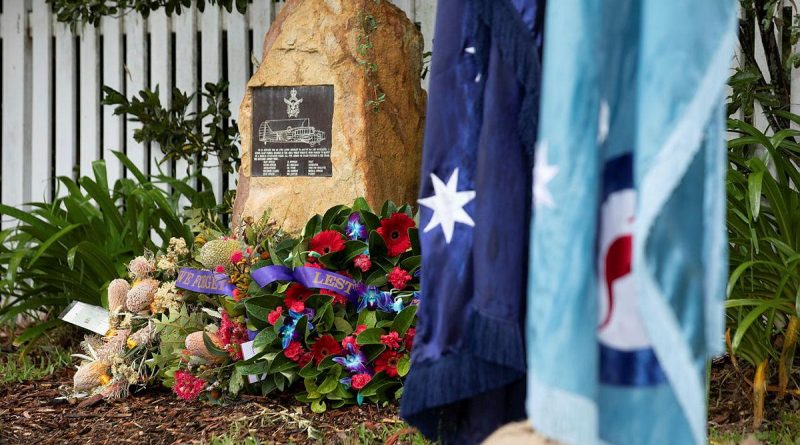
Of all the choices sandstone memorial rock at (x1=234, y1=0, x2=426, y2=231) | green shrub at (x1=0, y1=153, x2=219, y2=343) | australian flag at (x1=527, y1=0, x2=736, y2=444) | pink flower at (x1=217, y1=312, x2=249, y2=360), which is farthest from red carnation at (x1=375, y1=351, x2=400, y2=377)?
australian flag at (x1=527, y1=0, x2=736, y2=444)

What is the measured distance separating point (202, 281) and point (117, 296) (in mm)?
539

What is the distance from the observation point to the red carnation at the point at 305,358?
2.98 meters

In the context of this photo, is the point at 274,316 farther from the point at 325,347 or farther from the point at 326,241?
the point at 326,241

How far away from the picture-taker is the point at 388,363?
2.93m

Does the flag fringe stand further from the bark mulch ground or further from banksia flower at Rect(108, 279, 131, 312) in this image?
banksia flower at Rect(108, 279, 131, 312)

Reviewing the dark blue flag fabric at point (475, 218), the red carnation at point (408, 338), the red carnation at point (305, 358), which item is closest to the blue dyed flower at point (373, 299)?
the red carnation at point (408, 338)

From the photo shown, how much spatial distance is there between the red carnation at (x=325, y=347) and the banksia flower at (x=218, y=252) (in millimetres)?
556

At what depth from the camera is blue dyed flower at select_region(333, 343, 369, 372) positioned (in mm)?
2930

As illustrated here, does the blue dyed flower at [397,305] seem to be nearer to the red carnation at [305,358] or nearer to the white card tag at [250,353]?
the red carnation at [305,358]

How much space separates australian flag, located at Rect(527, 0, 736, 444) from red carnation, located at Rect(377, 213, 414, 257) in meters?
1.89

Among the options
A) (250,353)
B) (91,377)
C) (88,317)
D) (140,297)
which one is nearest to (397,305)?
A: (250,353)

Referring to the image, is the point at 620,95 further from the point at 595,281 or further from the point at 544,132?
the point at 595,281

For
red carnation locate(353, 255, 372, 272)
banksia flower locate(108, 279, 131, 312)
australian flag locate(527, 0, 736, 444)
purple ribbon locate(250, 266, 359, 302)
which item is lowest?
banksia flower locate(108, 279, 131, 312)

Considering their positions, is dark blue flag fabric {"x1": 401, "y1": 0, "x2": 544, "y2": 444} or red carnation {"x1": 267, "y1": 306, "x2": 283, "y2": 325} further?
red carnation {"x1": 267, "y1": 306, "x2": 283, "y2": 325}
